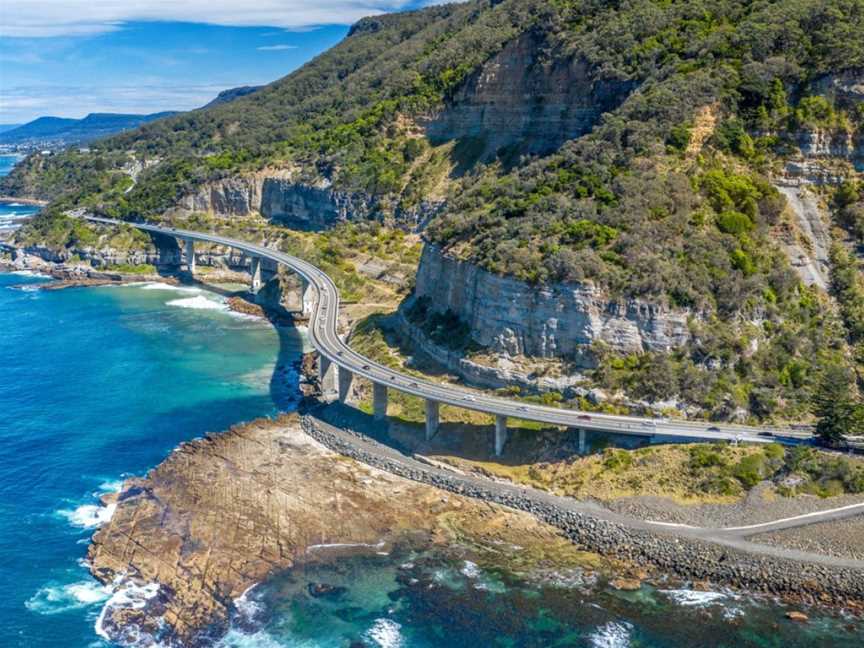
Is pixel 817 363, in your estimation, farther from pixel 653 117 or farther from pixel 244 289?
pixel 244 289

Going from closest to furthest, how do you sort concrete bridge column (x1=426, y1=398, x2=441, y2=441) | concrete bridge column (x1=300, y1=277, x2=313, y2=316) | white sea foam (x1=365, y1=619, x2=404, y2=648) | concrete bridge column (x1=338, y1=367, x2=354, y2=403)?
1. white sea foam (x1=365, y1=619, x2=404, y2=648)
2. concrete bridge column (x1=426, y1=398, x2=441, y2=441)
3. concrete bridge column (x1=338, y1=367, x2=354, y2=403)
4. concrete bridge column (x1=300, y1=277, x2=313, y2=316)

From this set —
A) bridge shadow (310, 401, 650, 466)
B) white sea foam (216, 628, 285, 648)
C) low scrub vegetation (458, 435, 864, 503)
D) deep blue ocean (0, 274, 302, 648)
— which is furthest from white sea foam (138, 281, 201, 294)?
white sea foam (216, 628, 285, 648)

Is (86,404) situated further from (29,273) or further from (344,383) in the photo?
(29,273)

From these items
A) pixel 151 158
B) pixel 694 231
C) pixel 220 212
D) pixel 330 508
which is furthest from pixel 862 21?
pixel 151 158

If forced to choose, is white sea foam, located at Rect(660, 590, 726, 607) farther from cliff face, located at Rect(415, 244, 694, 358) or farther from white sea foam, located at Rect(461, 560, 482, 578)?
cliff face, located at Rect(415, 244, 694, 358)

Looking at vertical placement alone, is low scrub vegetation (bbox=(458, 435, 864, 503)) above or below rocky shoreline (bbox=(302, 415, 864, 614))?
above

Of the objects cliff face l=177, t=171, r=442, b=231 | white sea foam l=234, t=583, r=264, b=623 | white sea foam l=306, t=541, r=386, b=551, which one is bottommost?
white sea foam l=234, t=583, r=264, b=623

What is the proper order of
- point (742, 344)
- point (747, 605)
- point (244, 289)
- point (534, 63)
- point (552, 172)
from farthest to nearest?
point (244, 289), point (534, 63), point (552, 172), point (742, 344), point (747, 605)
